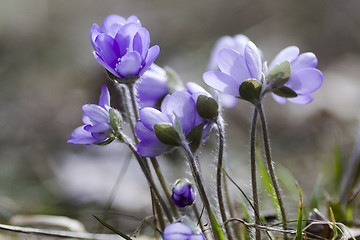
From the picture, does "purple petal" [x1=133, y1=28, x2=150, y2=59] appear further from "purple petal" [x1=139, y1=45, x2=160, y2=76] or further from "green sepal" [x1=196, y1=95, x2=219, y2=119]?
"green sepal" [x1=196, y1=95, x2=219, y2=119]

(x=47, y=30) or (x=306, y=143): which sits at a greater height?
(x=47, y=30)

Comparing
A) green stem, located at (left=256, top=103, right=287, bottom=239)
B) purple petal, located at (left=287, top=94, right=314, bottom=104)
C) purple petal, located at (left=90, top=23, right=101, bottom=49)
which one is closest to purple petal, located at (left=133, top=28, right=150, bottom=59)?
purple petal, located at (left=90, top=23, right=101, bottom=49)

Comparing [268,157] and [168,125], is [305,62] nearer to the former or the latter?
[268,157]

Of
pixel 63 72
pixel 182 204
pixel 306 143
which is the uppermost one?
pixel 182 204

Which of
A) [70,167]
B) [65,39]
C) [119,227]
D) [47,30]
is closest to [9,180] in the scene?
[70,167]

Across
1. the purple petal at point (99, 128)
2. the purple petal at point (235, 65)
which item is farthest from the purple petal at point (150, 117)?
the purple petal at point (235, 65)

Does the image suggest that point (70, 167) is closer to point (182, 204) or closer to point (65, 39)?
point (182, 204)
